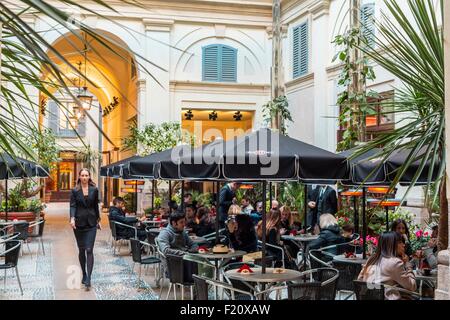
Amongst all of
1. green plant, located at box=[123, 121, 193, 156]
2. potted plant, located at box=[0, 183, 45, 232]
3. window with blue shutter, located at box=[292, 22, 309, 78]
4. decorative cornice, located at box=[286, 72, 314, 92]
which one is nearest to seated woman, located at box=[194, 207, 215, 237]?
potted plant, located at box=[0, 183, 45, 232]

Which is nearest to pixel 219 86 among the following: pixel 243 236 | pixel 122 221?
pixel 122 221

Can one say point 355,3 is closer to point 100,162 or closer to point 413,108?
point 413,108

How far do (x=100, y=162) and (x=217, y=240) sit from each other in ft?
80.1

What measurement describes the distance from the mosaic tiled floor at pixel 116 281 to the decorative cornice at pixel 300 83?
8980 millimetres

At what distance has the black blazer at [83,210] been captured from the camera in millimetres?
7875

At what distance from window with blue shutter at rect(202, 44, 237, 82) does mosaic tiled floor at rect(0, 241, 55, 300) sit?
9.98 metres

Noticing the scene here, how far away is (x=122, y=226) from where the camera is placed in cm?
1176

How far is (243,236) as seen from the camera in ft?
25.1

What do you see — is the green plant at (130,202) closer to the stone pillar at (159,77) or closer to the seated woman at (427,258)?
the stone pillar at (159,77)

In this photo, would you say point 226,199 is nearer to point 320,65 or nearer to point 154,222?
point 154,222

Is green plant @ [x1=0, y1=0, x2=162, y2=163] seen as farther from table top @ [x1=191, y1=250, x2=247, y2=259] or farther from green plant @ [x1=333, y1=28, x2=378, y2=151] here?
green plant @ [x1=333, y1=28, x2=378, y2=151]

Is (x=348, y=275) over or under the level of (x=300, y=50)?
under

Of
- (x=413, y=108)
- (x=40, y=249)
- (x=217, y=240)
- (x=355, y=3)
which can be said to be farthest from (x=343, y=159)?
(x=40, y=249)

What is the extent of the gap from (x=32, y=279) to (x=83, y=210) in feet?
6.47
